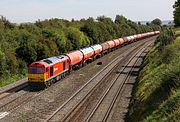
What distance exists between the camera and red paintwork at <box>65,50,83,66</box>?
4702 centimetres

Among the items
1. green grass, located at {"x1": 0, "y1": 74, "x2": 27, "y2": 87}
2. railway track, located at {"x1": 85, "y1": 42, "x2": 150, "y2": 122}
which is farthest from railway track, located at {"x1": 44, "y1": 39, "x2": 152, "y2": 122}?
green grass, located at {"x1": 0, "y1": 74, "x2": 27, "y2": 87}

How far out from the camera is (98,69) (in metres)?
52.4

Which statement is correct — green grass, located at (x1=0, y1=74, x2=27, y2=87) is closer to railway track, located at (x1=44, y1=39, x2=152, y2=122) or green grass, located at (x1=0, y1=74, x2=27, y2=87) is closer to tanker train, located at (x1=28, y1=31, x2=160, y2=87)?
tanker train, located at (x1=28, y1=31, x2=160, y2=87)

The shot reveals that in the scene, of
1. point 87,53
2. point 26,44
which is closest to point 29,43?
point 26,44

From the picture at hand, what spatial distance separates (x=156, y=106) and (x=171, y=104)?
2.32 meters

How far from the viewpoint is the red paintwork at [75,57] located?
154 feet

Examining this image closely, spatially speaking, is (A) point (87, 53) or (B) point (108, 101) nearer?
(B) point (108, 101)

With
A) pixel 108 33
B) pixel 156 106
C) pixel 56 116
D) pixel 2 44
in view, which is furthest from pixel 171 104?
pixel 108 33

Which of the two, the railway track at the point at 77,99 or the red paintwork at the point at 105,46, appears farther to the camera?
the red paintwork at the point at 105,46

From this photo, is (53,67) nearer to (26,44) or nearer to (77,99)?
(77,99)

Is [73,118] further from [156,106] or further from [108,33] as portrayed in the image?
[108,33]

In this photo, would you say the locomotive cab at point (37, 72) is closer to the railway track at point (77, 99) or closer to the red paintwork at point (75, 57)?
the railway track at point (77, 99)

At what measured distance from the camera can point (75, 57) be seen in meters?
49.0

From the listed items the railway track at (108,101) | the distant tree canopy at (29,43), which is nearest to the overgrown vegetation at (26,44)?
the distant tree canopy at (29,43)
